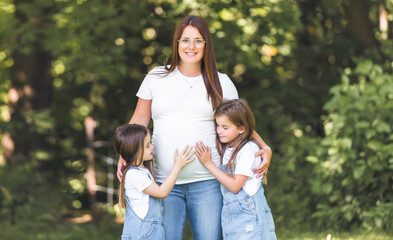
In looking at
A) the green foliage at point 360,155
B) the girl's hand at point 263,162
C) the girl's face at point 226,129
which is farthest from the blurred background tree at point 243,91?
the girl's face at point 226,129

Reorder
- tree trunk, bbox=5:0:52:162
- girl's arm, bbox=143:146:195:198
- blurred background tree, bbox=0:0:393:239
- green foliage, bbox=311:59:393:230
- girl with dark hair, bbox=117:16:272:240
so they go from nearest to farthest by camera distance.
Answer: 1. girl's arm, bbox=143:146:195:198
2. girl with dark hair, bbox=117:16:272:240
3. green foliage, bbox=311:59:393:230
4. blurred background tree, bbox=0:0:393:239
5. tree trunk, bbox=5:0:52:162

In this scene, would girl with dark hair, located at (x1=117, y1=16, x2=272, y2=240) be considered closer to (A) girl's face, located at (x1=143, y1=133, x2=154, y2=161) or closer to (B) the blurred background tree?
(A) girl's face, located at (x1=143, y1=133, x2=154, y2=161)

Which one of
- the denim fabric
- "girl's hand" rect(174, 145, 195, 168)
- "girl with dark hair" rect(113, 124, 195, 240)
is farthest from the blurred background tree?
"girl with dark hair" rect(113, 124, 195, 240)

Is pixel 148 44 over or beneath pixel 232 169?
over

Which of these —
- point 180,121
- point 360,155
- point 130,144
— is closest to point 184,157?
point 180,121

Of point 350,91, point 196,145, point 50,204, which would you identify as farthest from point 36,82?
point 196,145

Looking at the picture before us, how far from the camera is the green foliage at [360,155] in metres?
5.28

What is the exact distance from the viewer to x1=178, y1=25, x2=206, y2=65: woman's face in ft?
9.79

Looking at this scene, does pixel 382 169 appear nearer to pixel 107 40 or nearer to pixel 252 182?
pixel 252 182

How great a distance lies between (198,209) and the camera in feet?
9.81

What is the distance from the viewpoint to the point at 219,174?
2891 mm

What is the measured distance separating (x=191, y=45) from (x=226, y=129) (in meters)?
0.53

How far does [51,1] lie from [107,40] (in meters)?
0.80

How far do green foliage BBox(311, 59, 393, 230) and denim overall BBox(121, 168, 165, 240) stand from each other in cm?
298
